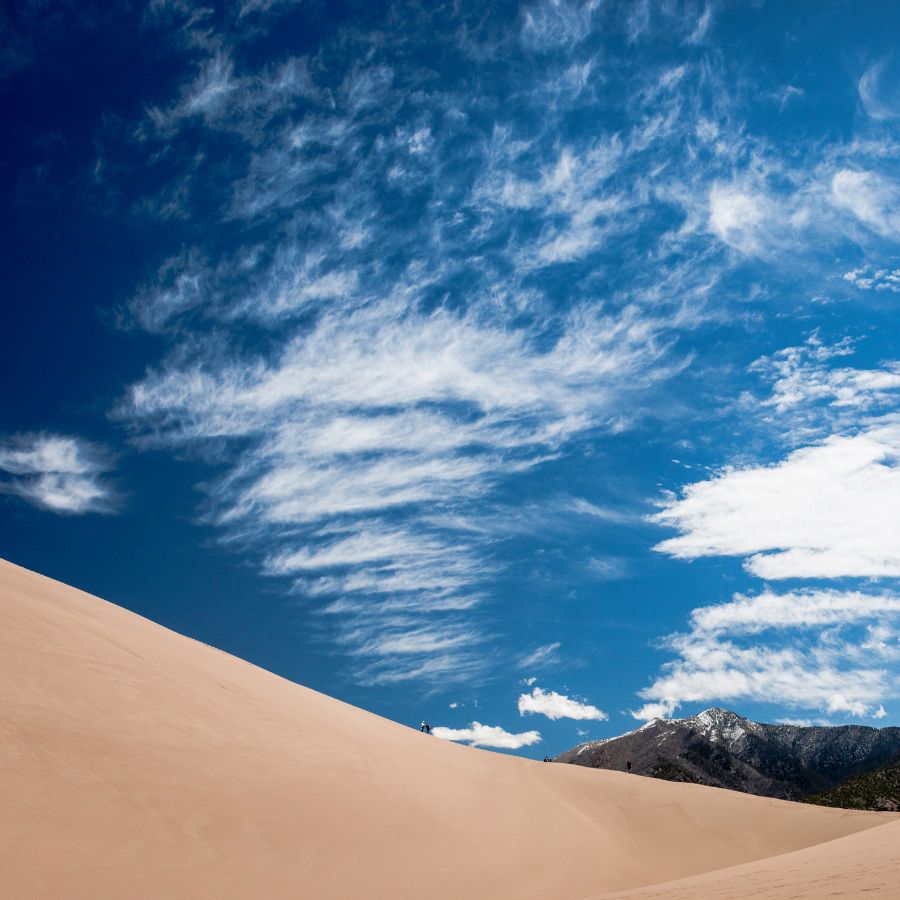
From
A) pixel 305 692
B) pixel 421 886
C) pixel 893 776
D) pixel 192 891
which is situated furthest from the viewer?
pixel 893 776

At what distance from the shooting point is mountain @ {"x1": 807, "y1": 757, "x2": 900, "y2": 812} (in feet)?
304

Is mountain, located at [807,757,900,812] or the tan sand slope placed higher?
the tan sand slope

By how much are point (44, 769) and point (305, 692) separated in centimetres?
915

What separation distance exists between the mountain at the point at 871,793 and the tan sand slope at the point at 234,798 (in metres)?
95.0

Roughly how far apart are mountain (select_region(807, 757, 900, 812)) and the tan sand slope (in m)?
95.0

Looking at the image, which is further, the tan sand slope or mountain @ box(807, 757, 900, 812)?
mountain @ box(807, 757, 900, 812)

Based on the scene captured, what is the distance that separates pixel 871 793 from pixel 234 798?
113109 millimetres

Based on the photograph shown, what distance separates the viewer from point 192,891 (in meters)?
6.04

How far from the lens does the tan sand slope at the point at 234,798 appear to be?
6.05m

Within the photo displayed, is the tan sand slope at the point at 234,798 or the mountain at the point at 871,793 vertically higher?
the tan sand slope at the point at 234,798

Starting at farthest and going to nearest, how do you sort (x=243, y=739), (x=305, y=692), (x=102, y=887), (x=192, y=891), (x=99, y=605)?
(x=305, y=692) < (x=99, y=605) < (x=243, y=739) < (x=192, y=891) < (x=102, y=887)

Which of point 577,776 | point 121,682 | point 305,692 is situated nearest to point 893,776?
point 577,776

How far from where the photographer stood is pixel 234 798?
25.3ft

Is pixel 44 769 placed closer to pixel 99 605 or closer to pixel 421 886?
pixel 421 886
